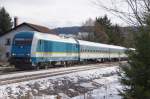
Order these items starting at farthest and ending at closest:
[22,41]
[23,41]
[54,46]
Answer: [54,46] < [22,41] < [23,41]

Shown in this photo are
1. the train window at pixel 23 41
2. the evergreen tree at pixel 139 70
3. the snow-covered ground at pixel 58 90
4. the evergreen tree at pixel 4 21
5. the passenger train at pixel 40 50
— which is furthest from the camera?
the evergreen tree at pixel 4 21

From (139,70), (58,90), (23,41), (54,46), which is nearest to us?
(139,70)

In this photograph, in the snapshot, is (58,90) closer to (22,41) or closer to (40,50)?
(40,50)

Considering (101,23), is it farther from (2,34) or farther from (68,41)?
(68,41)

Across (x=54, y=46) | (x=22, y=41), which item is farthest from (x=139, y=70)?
(x=54, y=46)

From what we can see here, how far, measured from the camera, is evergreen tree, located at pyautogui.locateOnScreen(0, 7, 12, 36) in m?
76.9

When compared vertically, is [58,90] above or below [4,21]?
below

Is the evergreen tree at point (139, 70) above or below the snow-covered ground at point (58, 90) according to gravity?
above

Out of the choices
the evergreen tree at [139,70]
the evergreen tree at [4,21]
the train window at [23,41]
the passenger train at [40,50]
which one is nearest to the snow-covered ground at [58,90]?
the passenger train at [40,50]

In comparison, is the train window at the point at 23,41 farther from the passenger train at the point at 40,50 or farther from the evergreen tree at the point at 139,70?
the evergreen tree at the point at 139,70

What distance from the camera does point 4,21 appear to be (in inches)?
3071

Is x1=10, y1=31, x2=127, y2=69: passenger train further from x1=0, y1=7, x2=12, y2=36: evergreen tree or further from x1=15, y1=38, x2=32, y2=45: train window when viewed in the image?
x1=0, y1=7, x2=12, y2=36: evergreen tree

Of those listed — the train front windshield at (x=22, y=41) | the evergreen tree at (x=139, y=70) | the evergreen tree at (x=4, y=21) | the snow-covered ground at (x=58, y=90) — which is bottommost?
the snow-covered ground at (x=58, y=90)

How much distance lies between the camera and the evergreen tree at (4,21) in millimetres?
76938
